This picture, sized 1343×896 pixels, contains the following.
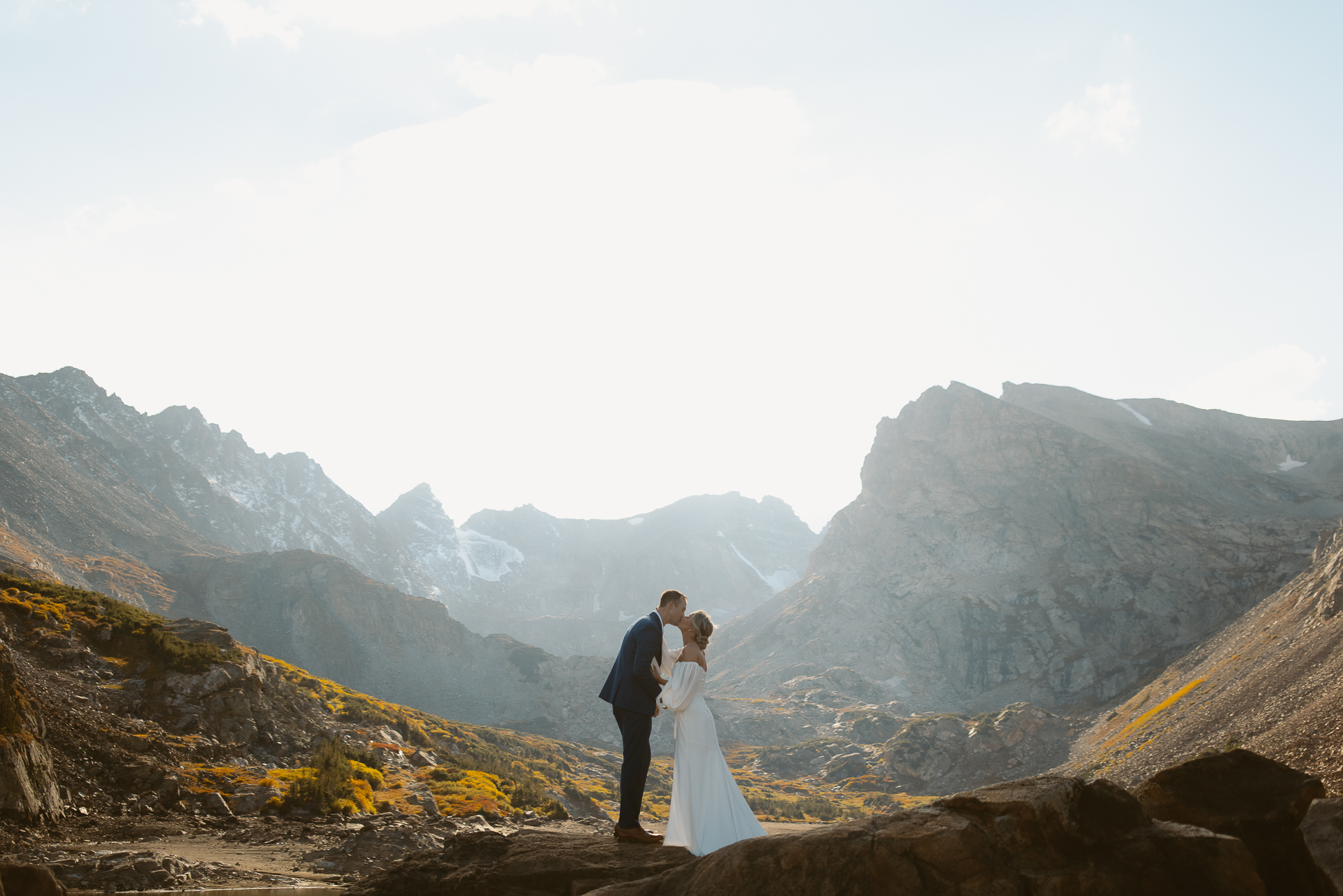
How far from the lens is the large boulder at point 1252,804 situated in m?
7.06

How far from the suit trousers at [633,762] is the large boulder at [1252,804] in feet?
18.2

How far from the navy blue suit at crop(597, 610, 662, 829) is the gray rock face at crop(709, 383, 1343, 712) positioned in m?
89.9

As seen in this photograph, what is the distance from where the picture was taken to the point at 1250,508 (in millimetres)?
100375

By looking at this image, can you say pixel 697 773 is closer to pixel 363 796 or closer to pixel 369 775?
pixel 363 796

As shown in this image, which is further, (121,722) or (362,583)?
(362,583)

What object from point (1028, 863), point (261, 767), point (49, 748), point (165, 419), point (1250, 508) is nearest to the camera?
point (1028, 863)

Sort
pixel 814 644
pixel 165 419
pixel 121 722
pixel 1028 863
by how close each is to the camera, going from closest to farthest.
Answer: pixel 1028 863
pixel 121 722
pixel 814 644
pixel 165 419

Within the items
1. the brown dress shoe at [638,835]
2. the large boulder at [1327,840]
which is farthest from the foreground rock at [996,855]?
the brown dress shoe at [638,835]

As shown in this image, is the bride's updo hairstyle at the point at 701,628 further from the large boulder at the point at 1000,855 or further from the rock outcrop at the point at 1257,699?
the rock outcrop at the point at 1257,699

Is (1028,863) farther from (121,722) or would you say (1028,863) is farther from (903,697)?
(903,697)

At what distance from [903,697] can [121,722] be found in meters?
98.7

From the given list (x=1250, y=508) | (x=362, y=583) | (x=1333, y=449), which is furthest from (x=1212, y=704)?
(x=1333, y=449)

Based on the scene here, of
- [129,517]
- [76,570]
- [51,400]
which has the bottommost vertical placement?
[76,570]

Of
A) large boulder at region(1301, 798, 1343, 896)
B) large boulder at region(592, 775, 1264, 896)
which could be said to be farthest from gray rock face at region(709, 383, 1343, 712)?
large boulder at region(592, 775, 1264, 896)
